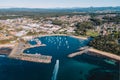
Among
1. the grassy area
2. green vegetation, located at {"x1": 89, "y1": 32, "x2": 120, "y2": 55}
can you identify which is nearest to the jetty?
green vegetation, located at {"x1": 89, "y1": 32, "x2": 120, "y2": 55}

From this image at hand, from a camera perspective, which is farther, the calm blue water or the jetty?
the jetty

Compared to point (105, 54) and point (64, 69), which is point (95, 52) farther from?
point (64, 69)

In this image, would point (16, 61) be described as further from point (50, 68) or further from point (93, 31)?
point (93, 31)

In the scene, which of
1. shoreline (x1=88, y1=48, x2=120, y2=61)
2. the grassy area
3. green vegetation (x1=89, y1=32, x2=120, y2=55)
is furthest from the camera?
the grassy area

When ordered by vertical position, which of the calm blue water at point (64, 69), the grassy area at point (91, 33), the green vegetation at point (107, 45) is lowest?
the calm blue water at point (64, 69)

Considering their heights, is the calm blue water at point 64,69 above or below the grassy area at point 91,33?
below

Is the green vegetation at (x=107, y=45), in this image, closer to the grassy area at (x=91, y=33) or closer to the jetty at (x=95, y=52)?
the jetty at (x=95, y=52)

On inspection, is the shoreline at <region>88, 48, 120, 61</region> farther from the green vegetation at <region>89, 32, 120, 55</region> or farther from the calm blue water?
the calm blue water

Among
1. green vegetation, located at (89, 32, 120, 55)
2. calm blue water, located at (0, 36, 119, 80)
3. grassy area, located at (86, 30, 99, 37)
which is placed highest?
green vegetation, located at (89, 32, 120, 55)

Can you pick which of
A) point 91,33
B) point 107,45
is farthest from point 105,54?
point 91,33

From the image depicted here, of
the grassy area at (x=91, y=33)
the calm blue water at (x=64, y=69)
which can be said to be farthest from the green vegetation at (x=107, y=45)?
the grassy area at (x=91, y=33)

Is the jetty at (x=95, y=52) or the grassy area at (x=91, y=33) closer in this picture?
the jetty at (x=95, y=52)
